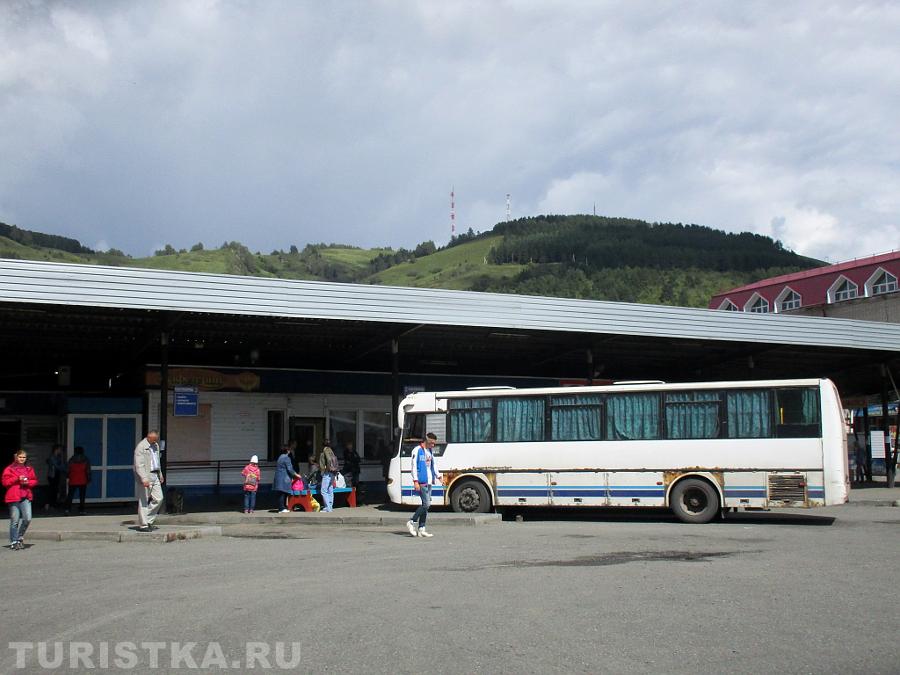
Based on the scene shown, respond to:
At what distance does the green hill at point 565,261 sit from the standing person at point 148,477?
268 feet

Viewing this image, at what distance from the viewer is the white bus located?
17.8 m

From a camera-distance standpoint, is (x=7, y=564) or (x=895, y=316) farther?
(x=895, y=316)

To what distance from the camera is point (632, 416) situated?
19.3 meters

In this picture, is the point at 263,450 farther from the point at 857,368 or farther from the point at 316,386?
the point at 857,368

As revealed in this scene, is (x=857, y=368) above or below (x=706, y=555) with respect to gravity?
above

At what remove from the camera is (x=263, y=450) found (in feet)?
88.5

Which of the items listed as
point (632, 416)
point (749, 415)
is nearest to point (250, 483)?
point (632, 416)

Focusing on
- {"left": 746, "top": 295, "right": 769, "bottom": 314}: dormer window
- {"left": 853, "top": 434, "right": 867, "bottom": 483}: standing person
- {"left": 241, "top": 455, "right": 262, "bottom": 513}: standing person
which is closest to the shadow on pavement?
{"left": 241, "top": 455, "right": 262, "bottom": 513}: standing person

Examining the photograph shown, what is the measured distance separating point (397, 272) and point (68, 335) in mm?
124990

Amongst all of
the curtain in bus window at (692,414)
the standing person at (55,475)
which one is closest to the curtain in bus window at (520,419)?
the curtain in bus window at (692,414)

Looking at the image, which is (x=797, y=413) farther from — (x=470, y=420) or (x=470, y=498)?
(x=470, y=498)

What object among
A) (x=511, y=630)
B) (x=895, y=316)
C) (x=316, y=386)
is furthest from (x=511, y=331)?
(x=895, y=316)

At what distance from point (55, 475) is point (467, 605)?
2022cm

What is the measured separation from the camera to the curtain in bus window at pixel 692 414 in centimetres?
1859
